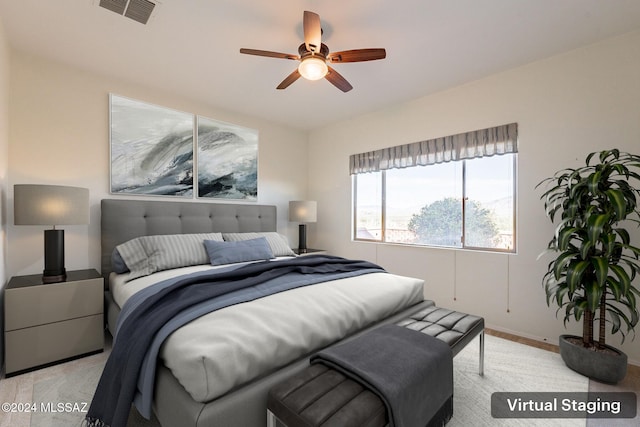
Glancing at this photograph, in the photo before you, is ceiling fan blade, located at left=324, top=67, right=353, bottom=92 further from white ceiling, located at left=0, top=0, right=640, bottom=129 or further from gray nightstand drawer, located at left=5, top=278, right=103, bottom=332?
gray nightstand drawer, located at left=5, top=278, right=103, bottom=332

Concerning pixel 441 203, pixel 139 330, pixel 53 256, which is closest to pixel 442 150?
pixel 441 203

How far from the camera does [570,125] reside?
2.56m

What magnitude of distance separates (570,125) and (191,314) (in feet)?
11.0

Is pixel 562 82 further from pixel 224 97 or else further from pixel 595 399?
pixel 224 97

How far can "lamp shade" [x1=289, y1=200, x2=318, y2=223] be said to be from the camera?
4227 mm

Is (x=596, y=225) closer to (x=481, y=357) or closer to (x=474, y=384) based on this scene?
(x=481, y=357)

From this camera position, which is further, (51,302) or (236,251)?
(236,251)

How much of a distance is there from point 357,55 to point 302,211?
8.17 ft

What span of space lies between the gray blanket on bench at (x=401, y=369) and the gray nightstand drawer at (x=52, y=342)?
6.91 ft

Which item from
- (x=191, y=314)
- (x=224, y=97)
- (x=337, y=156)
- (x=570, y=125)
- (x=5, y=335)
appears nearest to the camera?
(x=191, y=314)

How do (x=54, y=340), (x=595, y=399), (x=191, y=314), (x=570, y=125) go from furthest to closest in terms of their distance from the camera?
(x=570, y=125) < (x=54, y=340) < (x=595, y=399) < (x=191, y=314)

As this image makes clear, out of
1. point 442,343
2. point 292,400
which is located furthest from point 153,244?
point 442,343

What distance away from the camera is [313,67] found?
212cm

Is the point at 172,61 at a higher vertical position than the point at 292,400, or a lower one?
higher
